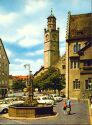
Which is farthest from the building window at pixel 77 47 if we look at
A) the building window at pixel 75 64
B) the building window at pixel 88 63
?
the building window at pixel 88 63

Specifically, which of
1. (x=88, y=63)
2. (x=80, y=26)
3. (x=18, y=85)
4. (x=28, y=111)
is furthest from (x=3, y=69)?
(x=18, y=85)

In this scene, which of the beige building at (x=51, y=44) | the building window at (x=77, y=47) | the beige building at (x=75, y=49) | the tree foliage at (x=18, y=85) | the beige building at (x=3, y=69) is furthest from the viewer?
the tree foliage at (x=18, y=85)

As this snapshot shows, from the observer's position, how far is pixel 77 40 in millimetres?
67375

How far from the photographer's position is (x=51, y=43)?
4690 inches

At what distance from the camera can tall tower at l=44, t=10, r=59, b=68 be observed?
11825cm

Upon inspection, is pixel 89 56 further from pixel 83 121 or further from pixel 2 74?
pixel 2 74

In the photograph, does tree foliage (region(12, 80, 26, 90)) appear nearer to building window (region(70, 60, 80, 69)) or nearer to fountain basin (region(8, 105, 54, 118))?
building window (region(70, 60, 80, 69))

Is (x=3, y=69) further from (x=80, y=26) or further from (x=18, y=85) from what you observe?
(x=18, y=85)

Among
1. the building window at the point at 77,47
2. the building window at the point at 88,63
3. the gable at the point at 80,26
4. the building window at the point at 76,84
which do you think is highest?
the gable at the point at 80,26

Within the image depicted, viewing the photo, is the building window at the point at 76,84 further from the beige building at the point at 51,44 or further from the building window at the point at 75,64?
the beige building at the point at 51,44

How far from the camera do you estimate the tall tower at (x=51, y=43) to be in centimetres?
11825

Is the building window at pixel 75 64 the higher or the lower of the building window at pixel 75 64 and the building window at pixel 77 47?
the lower

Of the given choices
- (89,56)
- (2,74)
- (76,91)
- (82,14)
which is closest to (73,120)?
(89,56)

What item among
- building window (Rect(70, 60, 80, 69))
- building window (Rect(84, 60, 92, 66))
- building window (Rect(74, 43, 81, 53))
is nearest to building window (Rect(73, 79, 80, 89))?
building window (Rect(70, 60, 80, 69))
